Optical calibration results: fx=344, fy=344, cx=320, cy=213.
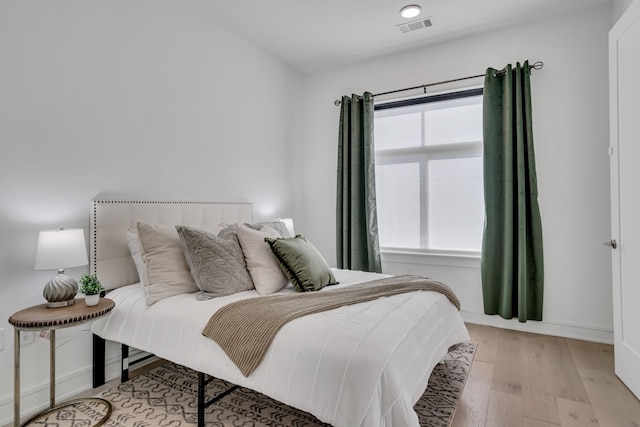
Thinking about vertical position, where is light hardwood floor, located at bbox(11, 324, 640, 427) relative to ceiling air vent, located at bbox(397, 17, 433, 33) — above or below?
below

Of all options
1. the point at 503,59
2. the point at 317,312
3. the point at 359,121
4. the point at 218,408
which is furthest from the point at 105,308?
the point at 503,59

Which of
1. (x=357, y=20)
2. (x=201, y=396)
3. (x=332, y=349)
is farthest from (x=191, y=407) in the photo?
(x=357, y=20)

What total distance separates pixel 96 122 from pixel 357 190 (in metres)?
2.43

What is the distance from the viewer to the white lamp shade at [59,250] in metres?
1.74

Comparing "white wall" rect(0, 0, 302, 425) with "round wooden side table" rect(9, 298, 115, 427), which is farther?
"white wall" rect(0, 0, 302, 425)

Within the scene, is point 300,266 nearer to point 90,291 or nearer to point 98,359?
point 90,291

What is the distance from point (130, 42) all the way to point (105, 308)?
178 cm

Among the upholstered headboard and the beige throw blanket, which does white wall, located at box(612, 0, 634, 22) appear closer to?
the beige throw blanket

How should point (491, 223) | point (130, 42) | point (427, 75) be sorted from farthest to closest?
point (427, 75) → point (491, 223) → point (130, 42)

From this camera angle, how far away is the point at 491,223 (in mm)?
3160

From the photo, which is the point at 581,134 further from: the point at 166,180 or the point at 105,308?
the point at 105,308

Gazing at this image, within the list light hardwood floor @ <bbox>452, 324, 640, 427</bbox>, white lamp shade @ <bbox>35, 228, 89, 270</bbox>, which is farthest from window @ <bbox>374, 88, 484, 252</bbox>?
white lamp shade @ <bbox>35, 228, 89, 270</bbox>

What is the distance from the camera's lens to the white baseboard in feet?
9.43

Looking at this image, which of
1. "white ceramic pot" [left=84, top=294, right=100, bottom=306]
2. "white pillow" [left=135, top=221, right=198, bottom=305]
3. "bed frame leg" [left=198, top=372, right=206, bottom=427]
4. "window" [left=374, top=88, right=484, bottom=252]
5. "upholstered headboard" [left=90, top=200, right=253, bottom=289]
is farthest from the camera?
"window" [left=374, top=88, right=484, bottom=252]
